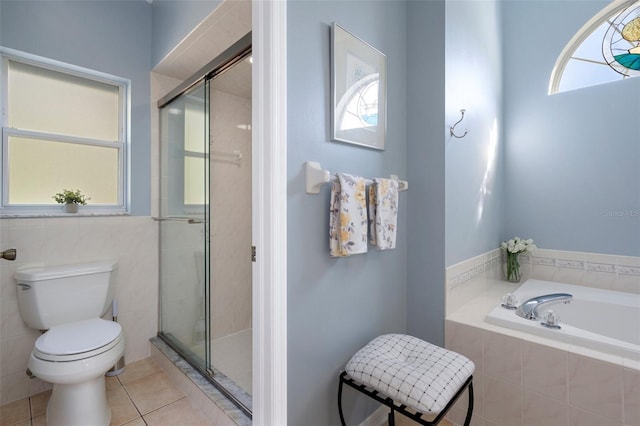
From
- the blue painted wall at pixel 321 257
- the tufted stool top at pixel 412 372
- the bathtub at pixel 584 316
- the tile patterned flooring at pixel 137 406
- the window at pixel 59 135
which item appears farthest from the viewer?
the window at pixel 59 135

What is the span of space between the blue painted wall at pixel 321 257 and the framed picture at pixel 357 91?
0.04 metres

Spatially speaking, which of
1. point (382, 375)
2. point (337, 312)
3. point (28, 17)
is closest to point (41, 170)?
point (28, 17)

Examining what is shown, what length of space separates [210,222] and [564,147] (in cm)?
264

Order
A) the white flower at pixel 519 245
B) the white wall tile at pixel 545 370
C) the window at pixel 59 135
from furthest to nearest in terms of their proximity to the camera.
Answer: the white flower at pixel 519 245, the window at pixel 59 135, the white wall tile at pixel 545 370

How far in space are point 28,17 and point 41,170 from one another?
90 centimetres

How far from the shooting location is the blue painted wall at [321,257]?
45.1 inches

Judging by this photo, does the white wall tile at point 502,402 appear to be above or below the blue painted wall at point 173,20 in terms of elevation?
below

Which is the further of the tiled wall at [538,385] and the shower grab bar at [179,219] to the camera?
the shower grab bar at [179,219]

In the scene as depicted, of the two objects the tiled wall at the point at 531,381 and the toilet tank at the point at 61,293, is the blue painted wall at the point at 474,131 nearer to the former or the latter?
the tiled wall at the point at 531,381

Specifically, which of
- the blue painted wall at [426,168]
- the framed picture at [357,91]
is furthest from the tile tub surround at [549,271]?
the framed picture at [357,91]

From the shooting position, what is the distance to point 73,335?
1.47 metres

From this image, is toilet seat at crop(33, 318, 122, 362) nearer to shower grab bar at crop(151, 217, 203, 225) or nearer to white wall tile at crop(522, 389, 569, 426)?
shower grab bar at crop(151, 217, 203, 225)

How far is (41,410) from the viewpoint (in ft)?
5.31

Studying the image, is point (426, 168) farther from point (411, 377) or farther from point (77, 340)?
point (77, 340)
